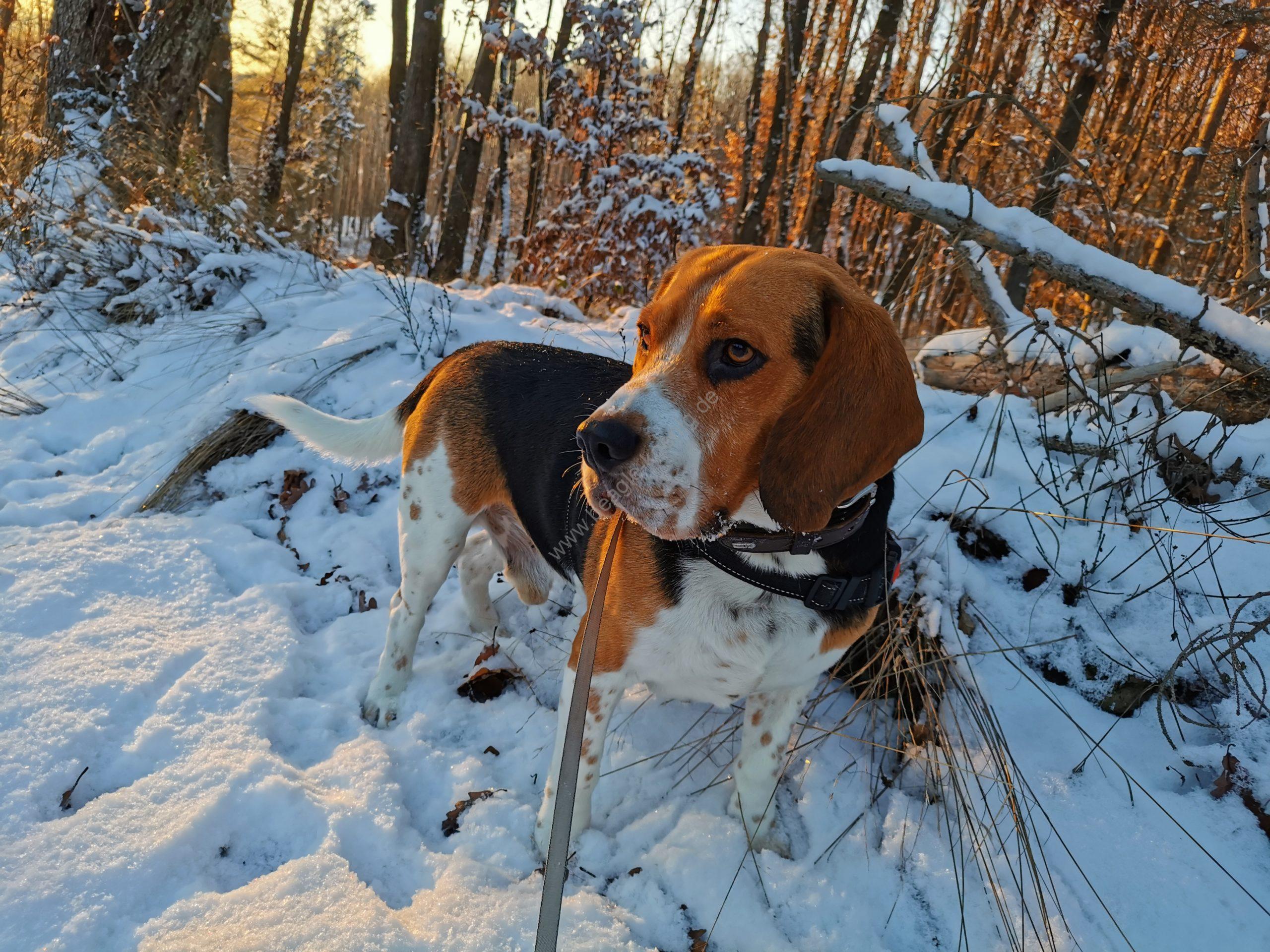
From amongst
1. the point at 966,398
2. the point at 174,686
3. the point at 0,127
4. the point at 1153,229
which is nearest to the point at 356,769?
the point at 174,686

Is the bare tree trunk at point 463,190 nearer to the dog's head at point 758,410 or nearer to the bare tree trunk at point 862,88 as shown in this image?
the bare tree trunk at point 862,88

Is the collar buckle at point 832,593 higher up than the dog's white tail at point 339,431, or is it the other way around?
the collar buckle at point 832,593

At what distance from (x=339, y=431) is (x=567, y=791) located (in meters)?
2.18

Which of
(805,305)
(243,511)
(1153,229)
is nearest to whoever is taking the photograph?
(805,305)

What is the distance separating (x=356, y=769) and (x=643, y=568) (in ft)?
4.28

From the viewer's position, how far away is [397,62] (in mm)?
13328

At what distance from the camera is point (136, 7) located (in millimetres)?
8305

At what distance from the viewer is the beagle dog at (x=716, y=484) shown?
1679 mm

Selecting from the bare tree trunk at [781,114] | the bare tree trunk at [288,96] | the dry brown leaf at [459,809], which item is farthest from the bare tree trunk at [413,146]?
the dry brown leaf at [459,809]

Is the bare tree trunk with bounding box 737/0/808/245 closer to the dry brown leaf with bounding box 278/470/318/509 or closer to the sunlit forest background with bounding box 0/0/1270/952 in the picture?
the sunlit forest background with bounding box 0/0/1270/952

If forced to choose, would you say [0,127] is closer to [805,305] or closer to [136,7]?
[136,7]

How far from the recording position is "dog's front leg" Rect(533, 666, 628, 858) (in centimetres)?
219

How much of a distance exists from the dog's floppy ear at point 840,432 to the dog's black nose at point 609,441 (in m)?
0.33

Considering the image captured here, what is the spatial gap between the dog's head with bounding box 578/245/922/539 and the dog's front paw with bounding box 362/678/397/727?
156 centimetres
